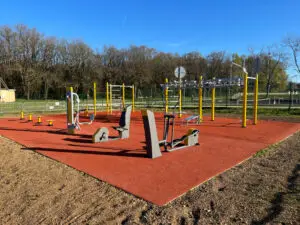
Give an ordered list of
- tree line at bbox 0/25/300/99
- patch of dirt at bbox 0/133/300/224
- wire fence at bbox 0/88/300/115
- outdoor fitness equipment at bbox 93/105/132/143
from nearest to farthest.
Result: 1. patch of dirt at bbox 0/133/300/224
2. outdoor fitness equipment at bbox 93/105/132/143
3. wire fence at bbox 0/88/300/115
4. tree line at bbox 0/25/300/99

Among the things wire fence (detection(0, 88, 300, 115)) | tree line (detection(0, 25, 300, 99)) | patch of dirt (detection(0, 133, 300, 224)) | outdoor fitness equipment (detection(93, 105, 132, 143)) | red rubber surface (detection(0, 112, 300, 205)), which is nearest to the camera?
patch of dirt (detection(0, 133, 300, 224))

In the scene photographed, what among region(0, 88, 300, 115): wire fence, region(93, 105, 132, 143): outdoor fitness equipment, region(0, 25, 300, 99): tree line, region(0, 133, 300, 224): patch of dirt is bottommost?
region(0, 133, 300, 224): patch of dirt

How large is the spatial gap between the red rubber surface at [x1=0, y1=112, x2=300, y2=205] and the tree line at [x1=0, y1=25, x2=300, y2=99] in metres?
32.0

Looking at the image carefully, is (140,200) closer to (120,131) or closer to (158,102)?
(120,131)

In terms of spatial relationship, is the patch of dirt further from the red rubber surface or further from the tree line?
the tree line

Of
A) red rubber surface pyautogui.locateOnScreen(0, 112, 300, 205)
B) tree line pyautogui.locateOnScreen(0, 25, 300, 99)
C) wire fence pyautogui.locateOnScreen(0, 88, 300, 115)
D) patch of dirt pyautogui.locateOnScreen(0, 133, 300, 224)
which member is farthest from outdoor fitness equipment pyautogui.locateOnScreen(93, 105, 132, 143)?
tree line pyautogui.locateOnScreen(0, 25, 300, 99)

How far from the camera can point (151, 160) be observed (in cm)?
547

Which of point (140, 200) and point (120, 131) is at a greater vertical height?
point (120, 131)

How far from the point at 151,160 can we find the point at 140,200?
6.74ft

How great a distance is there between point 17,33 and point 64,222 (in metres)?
46.6

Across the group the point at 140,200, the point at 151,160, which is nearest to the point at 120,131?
the point at 151,160

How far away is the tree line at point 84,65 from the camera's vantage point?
133 feet

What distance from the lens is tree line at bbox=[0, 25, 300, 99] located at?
40500mm

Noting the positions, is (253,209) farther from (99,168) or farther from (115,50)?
(115,50)
